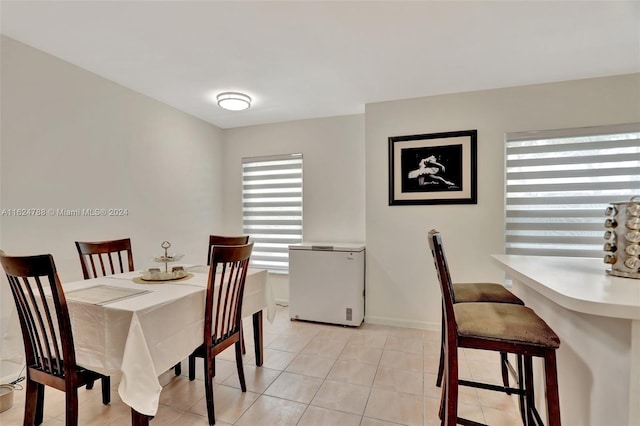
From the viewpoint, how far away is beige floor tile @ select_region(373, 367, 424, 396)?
6.86 feet

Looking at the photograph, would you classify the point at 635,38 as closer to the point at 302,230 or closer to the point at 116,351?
the point at 302,230

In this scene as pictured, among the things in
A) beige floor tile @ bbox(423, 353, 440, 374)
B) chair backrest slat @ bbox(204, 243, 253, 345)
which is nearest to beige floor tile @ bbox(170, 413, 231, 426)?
chair backrest slat @ bbox(204, 243, 253, 345)

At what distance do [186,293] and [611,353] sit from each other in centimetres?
186

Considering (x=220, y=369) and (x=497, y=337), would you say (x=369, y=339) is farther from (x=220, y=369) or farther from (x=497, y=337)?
(x=497, y=337)

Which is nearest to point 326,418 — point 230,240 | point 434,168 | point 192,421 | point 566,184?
point 192,421

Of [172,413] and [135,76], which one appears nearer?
[172,413]

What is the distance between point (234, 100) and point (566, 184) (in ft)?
10.8

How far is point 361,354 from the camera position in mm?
2627

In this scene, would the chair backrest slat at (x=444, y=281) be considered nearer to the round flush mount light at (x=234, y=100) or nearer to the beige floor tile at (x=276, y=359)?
the beige floor tile at (x=276, y=359)

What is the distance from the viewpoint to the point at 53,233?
240 cm

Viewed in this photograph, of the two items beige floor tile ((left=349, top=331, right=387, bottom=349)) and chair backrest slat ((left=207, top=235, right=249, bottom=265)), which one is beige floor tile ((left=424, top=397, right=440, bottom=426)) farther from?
chair backrest slat ((left=207, top=235, right=249, bottom=265))

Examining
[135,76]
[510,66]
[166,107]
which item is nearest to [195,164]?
[166,107]

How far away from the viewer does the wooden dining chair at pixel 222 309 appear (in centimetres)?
175

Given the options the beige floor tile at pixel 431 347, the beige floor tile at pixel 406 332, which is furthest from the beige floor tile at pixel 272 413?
the beige floor tile at pixel 406 332
